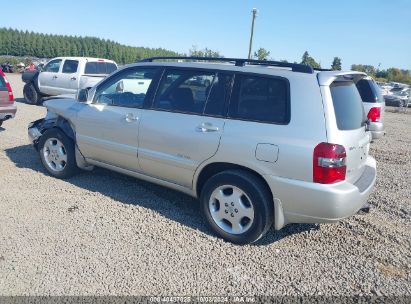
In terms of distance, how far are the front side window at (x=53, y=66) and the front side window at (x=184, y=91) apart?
32.8 ft

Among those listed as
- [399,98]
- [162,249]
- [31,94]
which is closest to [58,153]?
[162,249]

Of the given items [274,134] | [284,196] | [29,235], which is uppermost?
[274,134]

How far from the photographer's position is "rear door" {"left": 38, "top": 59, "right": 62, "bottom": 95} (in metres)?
12.4

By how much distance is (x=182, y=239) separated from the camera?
3.60 metres

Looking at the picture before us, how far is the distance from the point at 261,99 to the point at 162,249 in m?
1.76

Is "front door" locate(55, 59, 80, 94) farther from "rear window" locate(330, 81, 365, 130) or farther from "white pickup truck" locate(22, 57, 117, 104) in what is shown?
"rear window" locate(330, 81, 365, 130)

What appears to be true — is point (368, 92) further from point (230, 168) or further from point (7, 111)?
point (7, 111)

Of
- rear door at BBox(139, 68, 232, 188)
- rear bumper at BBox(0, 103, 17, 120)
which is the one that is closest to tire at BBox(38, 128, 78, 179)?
rear door at BBox(139, 68, 232, 188)

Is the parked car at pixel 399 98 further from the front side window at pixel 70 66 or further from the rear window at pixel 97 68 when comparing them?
the front side window at pixel 70 66

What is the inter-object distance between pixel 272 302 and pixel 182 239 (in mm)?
1182

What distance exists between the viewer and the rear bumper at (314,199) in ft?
9.96

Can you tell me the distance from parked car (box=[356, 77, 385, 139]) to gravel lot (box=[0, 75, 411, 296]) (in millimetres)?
2580

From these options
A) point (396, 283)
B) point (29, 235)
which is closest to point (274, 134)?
point (396, 283)

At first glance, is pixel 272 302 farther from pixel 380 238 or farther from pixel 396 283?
pixel 380 238
